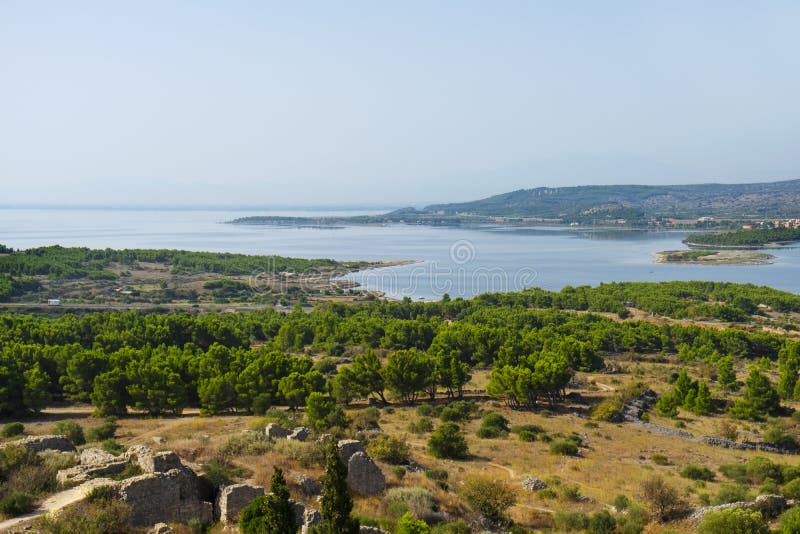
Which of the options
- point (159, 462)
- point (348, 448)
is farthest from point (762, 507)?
point (159, 462)

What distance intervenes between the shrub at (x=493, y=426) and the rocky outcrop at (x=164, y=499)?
578 inches

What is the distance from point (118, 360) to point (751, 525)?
26.9 metres

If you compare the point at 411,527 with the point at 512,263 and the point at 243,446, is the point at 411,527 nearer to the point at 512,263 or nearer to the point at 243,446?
the point at 243,446

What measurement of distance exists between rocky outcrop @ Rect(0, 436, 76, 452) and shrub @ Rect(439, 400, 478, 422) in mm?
16146

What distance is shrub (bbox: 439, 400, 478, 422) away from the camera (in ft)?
89.9

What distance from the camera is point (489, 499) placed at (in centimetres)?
1477

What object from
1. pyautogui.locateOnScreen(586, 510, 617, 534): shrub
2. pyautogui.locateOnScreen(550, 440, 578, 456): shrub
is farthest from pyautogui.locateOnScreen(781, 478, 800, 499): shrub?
pyautogui.locateOnScreen(550, 440, 578, 456): shrub

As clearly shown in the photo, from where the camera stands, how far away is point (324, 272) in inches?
4336

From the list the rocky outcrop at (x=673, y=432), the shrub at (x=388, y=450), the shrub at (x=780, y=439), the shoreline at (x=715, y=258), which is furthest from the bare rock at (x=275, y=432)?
the shoreline at (x=715, y=258)

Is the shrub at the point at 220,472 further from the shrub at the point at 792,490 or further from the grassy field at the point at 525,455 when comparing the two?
the shrub at the point at 792,490

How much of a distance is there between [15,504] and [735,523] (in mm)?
15011

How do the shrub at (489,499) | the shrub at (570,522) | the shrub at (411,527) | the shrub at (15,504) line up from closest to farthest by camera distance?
the shrub at (15,504)
the shrub at (411,527)
the shrub at (570,522)
the shrub at (489,499)

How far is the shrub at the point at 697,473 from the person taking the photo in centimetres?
1989

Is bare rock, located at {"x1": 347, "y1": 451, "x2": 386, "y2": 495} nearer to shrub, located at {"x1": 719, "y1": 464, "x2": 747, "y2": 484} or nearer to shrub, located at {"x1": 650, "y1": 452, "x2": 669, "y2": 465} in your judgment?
shrub, located at {"x1": 650, "y1": 452, "x2": 669, "y2": 465}
